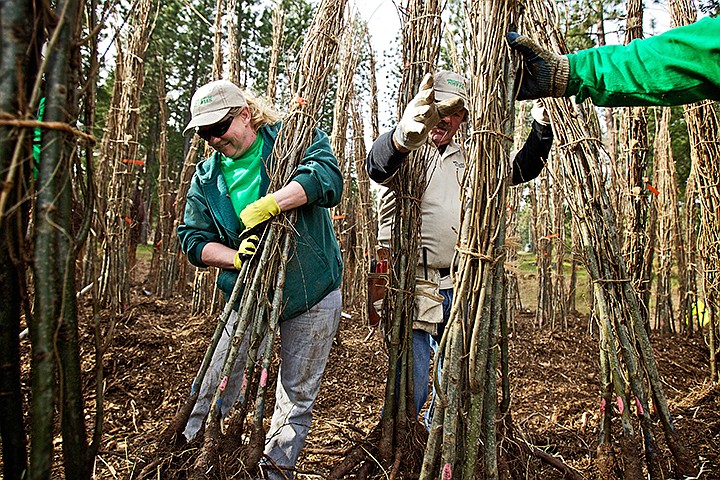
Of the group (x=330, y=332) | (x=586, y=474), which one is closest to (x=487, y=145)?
(x=330, y=332)

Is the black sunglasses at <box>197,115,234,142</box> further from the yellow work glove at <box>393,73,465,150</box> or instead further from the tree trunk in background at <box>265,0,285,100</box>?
the tree trunk in background at <box>265,0,285,100</box>

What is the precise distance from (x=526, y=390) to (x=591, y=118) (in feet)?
7.21

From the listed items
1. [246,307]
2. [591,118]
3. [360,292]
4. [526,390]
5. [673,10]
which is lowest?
[526,390]

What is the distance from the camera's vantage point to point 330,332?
2000mm

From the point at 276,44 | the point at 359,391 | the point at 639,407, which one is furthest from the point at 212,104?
the point at 276,44

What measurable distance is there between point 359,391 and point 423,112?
97.2 inches

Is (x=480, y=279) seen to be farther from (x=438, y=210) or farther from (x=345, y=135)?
(x=345, y=135)

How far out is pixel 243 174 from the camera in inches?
79.3

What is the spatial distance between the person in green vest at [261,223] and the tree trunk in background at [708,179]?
8.66 feet

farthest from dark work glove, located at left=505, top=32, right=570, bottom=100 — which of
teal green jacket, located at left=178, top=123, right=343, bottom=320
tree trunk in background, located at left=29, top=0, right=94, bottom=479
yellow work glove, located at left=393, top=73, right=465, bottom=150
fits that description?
Result: tree trunk in background, located at left=29, top=0, right=94, bottom=479

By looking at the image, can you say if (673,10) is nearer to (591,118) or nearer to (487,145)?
(591,118)

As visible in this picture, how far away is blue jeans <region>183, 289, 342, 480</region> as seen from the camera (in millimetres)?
1887

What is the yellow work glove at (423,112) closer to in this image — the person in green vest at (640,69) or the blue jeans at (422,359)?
the person in green vest at (640,69)

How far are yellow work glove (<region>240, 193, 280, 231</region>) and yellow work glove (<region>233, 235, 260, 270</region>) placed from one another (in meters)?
0.08
